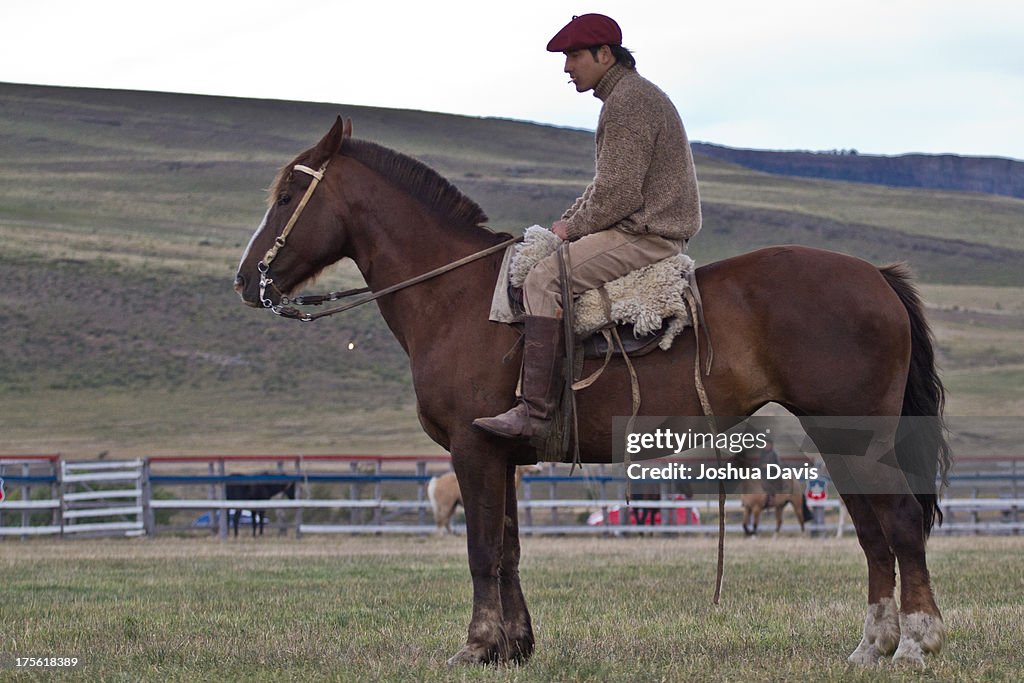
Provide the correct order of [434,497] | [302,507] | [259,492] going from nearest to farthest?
[434,497], [302,507], [259,492]

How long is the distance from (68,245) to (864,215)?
59583 millimetres

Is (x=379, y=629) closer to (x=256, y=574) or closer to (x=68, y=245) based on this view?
(x=256, y=574)

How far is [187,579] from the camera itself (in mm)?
13117

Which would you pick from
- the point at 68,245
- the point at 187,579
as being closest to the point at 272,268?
the point at 187,579

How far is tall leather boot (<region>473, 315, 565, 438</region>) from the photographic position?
695 cm

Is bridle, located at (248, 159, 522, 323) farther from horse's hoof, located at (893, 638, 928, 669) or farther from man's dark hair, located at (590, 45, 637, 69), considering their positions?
horse's hoof, located at (893, 638, 928, 669)

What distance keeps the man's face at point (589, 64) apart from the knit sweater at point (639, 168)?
0.04 metres

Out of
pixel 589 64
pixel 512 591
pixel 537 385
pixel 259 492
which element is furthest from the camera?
pixel 259 492

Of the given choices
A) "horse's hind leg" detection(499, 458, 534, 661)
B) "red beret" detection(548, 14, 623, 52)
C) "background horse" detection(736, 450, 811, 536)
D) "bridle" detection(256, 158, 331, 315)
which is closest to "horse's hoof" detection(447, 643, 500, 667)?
"horse's hind leg" detection(499, 458, 534, 661)

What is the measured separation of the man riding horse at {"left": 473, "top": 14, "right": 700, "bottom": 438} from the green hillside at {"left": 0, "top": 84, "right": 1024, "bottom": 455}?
119 feet

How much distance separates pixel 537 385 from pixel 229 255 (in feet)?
223

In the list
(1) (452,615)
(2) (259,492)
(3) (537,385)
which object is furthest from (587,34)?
(2) (259,492)

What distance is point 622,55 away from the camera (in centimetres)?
746

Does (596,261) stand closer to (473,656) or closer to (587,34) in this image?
(587,34)
